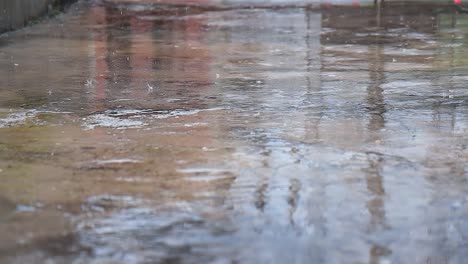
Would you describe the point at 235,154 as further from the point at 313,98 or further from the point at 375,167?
the point at 313,98

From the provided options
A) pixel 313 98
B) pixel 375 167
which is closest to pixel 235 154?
pixel 375 167

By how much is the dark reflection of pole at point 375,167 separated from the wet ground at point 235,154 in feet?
0.06

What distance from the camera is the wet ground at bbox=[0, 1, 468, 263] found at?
14.7 ft

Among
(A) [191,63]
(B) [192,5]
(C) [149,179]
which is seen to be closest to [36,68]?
(A) [191,63]

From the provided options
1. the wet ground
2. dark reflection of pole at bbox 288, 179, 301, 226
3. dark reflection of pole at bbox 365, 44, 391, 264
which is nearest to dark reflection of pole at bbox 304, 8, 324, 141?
the wet ground

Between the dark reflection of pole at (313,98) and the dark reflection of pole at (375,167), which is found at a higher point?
the dark reflection of pole at (313,98)

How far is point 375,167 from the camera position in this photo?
19.2ft

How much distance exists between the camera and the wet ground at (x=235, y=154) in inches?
176

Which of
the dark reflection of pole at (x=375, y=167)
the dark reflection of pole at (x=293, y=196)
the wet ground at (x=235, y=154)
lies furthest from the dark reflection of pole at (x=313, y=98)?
the dark reflection of pole at (x=293, y=196)

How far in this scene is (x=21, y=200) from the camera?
514 centimetres

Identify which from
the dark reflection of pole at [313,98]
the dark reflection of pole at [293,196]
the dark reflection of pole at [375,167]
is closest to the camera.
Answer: the dark reflection of pole at [375,167]

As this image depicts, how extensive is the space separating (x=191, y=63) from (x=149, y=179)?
5.78 m

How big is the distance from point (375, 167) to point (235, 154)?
1087mm

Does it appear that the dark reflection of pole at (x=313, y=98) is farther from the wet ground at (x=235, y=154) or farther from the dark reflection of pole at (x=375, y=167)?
the dark reflection of pole at (x=375, y=167)
